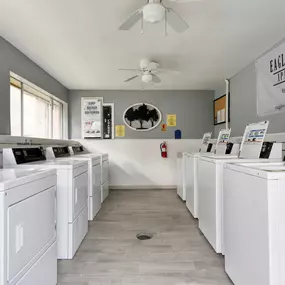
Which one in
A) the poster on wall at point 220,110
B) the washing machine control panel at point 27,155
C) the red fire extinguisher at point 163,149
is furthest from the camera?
the red fire extinguisher at point 163,149

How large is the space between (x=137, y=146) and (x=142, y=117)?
66 centimetres

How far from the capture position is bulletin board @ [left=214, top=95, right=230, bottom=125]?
15.7 ft

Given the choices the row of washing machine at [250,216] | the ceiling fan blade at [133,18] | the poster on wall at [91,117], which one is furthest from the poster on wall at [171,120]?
the ceiling fan blade at [133,18]

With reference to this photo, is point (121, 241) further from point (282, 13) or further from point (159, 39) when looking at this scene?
point (282, 13)

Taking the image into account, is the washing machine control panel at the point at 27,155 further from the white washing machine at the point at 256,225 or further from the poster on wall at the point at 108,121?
the poster on wall at the point at 108,121

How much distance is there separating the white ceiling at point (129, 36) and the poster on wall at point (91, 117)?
1.19m

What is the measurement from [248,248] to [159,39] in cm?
230

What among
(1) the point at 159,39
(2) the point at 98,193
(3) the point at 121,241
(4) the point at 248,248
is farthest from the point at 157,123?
(4) the point at 248,248

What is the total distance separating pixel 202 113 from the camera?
5.41 metres

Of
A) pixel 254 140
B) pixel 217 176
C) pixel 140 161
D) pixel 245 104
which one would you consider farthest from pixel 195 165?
pixel 140 161

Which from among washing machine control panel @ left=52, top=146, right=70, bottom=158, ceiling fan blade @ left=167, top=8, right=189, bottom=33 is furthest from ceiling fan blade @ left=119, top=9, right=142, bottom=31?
washing machine control panel @ left=52, top=146, right=70, bottom=158

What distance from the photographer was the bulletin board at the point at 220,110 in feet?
15.7

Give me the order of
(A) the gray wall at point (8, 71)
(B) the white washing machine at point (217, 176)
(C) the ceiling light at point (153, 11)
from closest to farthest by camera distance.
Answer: (C) the ceiling light at point (153, 11) → (B) the white washing machine at point (217, 176) → (A) the gray wall at point (8, 71)

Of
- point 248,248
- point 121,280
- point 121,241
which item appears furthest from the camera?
point 121,241
